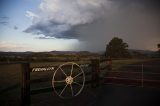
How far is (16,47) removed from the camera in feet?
32.2

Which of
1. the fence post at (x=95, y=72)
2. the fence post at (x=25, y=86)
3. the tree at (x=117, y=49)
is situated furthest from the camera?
the tree at (x=117, y=49)

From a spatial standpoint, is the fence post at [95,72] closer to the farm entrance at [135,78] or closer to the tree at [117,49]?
the farm entrance at [135,78]

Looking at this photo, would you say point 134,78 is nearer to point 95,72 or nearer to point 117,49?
point 95,72

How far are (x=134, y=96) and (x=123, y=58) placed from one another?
31.5 ft

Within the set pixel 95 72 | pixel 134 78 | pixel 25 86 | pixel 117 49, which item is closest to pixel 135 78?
pixel 134 78

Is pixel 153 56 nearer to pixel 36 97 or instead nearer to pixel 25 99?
pixel 36 97

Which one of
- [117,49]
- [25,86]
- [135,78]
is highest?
[117,49]

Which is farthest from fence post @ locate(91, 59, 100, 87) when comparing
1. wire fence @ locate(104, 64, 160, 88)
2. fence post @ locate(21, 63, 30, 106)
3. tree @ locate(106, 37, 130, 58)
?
tree @ locate(106, 37, 130, 58)

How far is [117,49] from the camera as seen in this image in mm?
15453

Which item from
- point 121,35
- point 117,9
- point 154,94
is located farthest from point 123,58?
point 154,94

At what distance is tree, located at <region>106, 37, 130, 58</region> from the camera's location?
1274 centimetres

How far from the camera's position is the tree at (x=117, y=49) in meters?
12.7

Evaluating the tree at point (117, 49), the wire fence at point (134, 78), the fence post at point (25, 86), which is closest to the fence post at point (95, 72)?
the wire fence at point (134, 78)

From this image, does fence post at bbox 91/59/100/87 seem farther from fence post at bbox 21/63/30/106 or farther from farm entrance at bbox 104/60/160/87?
fence post at bbox 21/63/30/106
